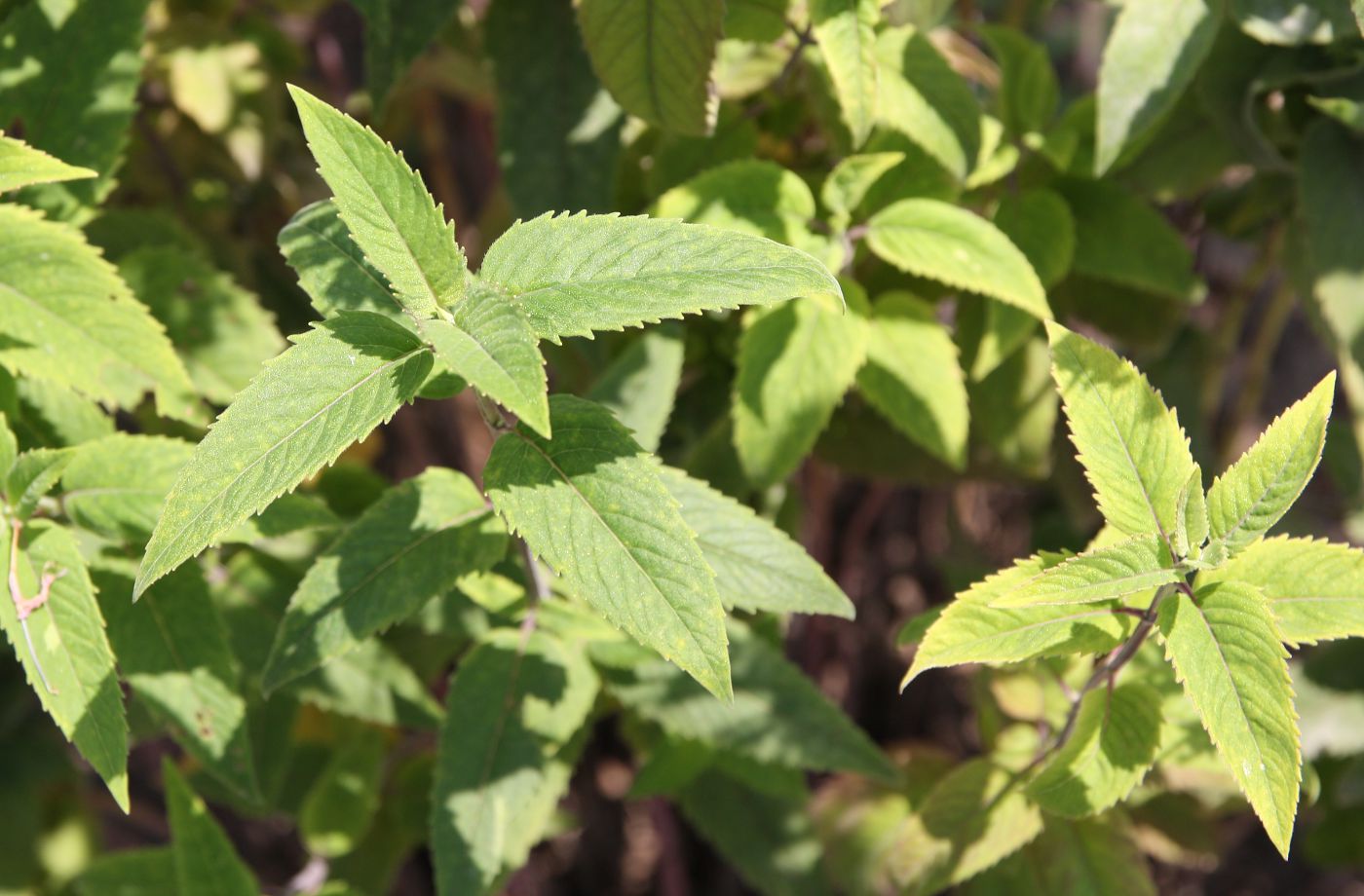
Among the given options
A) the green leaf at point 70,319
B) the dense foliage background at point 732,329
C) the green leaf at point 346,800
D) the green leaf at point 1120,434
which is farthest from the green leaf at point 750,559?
the green leaf at point 346,800

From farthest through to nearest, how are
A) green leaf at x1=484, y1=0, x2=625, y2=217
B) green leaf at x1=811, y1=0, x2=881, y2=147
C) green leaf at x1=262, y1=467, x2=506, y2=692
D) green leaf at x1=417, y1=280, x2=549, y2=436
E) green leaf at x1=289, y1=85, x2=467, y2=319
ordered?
green leaf at x1=484, y1=0, x2=625, y2=217, green leaf at x1=811, y1=0, x2=881, y2=147, green leaf at x1=262, y1=467, x2=506, y2=692, green leaf at x1=289, y1=85, x2=467, y2=319, green leaf at x1=417, y1=280, x2=549, y2=436

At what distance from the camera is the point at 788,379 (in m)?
1.11

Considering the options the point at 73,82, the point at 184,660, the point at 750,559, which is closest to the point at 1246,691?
the point at 750,559

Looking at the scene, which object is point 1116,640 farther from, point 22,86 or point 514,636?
point 22,86

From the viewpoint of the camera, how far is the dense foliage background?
1052mm

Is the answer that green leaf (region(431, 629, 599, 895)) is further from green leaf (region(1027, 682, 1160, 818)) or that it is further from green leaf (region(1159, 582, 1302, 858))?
green leaf (region(1159, 582, 1302, 858))

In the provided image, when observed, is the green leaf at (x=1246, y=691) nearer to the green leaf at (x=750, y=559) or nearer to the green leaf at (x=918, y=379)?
the green leaf at (x=750, y=559)

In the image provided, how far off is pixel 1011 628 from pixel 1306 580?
0.21m

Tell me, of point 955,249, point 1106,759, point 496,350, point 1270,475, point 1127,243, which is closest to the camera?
point 496,350

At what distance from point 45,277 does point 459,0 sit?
0.48m

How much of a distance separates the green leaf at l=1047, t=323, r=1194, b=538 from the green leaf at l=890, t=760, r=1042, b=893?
318 mm

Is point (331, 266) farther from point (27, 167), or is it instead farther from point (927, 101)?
point (927, 101)

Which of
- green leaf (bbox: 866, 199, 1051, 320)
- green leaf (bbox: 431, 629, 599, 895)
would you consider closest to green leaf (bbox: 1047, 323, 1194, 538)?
green leaf (bbox: 866, 199, 1051, 320)

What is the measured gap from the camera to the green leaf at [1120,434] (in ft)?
2.81
